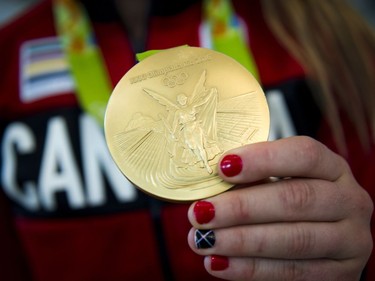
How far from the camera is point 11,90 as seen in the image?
739 mm

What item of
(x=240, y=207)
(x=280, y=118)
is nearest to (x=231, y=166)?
(x=240, y=207)

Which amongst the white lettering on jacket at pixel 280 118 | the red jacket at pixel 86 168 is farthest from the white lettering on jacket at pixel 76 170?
the white lettering on jacket at pixel 280 118

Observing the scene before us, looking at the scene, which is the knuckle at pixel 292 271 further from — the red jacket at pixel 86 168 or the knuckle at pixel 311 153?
the red jacket at pixel 86 168

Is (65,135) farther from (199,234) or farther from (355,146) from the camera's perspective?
(355,146)

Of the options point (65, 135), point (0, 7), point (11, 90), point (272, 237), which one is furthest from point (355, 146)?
point (0, 7)

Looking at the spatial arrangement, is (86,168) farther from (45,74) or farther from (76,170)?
(45,74)

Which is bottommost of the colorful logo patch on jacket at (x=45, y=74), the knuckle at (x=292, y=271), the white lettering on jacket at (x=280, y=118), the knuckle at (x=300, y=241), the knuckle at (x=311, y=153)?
the knuckle at (x=292, y=271)

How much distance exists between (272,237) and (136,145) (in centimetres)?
16

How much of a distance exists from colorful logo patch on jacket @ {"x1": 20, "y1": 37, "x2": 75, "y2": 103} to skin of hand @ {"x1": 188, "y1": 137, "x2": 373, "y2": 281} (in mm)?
428

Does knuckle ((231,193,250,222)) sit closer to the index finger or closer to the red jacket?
the index finger

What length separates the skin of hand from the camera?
0.39 m

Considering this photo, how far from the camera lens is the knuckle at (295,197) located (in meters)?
0.41

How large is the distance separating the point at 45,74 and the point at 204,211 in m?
0.47

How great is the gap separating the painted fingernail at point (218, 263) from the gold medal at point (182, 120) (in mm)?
64
